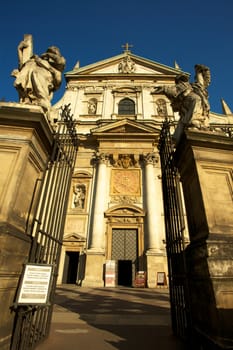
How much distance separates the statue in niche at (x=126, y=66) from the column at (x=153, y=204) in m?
13.2

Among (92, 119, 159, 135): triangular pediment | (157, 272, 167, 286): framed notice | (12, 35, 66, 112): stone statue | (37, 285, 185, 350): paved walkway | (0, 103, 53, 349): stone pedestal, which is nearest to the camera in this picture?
(0, 103, 53, 349): stone pedestal

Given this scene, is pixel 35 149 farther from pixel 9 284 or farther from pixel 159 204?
pixel 159 204

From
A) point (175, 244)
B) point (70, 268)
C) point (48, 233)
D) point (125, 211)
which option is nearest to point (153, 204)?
point (125, 211)

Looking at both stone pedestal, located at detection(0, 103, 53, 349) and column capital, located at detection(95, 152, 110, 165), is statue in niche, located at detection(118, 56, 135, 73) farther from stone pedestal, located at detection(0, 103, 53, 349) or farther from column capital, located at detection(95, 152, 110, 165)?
stone pedestal, located at detection(0, 103, 53, 349)

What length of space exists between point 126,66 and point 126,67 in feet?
0.50

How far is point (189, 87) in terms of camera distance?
14.6 feet

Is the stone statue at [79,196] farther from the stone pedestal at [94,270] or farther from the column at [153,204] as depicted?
the column at [153,204]

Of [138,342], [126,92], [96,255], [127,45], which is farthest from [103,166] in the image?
[127,45]

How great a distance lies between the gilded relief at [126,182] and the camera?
55.9 ft

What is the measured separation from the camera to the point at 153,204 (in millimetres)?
16031

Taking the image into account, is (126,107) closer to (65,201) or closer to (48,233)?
(65,201)

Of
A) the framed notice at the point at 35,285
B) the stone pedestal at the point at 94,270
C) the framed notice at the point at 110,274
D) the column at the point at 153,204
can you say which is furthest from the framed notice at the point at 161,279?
the framed notice at the point at 35,285

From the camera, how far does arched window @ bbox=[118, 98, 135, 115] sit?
22219 mm

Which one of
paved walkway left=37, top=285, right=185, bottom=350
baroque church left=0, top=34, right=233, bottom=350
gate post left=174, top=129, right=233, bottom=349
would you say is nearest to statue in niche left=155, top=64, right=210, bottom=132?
baroque church left=0, top=34, right=233, bottom=350
